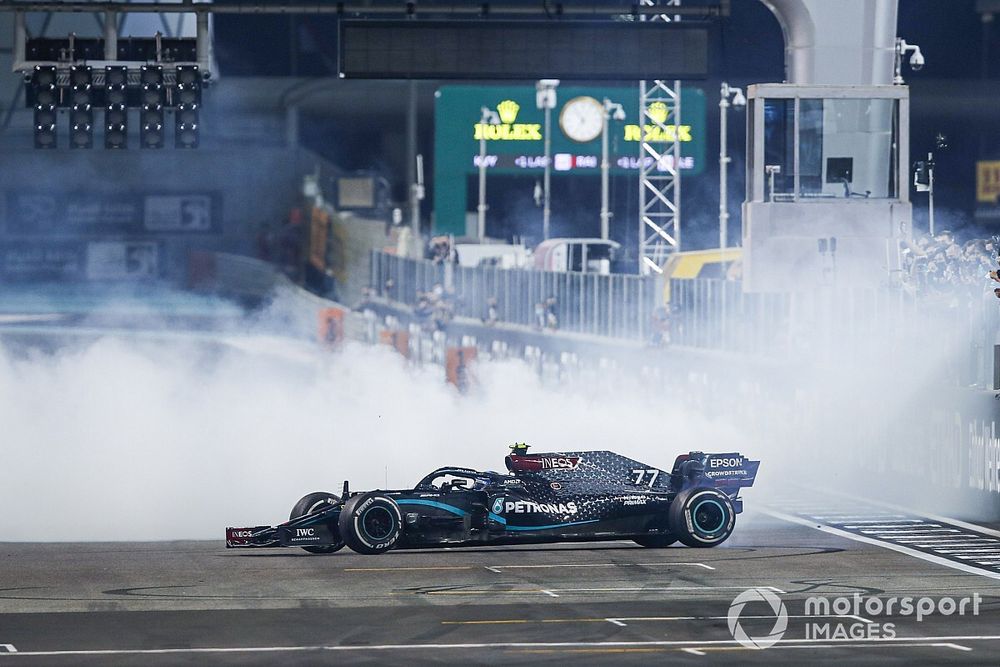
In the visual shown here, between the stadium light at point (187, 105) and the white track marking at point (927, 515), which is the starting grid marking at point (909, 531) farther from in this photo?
the stadium light at point (187, 105)

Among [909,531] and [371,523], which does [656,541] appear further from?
[909,531]

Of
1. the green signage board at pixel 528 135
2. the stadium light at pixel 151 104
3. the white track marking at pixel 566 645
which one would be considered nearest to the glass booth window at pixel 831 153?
the stadium light at pixel 151 104

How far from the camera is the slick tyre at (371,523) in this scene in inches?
749

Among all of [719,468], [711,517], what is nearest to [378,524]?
[711,517]

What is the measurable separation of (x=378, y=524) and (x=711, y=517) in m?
3.47

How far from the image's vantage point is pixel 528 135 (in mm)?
71562

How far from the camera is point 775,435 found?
2811 centimetres

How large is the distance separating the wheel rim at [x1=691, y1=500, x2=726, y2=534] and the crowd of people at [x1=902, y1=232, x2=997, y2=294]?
22.3 feet

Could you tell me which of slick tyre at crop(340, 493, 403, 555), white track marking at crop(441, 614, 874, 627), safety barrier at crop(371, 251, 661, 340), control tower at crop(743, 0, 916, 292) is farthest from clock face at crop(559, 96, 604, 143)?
white track marking at crop(441, 614, 874, 627)

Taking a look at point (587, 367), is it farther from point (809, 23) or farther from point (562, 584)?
→ point (562, 584)

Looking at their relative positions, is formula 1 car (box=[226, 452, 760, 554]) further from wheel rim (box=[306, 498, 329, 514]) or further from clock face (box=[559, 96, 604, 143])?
clock face (box=[559, 96, 604, 143])

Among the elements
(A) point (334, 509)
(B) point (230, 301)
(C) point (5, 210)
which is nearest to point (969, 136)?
(B) point (230, 301)

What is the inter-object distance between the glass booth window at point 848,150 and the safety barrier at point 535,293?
715 cm

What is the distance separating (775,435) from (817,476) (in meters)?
1.33
